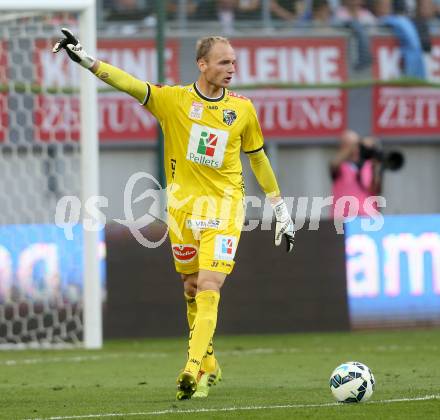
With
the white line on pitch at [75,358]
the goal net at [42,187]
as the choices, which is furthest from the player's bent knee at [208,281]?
the goal net at [42,187]

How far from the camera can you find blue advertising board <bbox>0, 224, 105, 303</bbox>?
13.5 metres

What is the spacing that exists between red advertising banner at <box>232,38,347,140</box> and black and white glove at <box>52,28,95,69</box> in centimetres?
1097

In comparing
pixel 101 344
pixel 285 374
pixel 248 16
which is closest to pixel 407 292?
pixel 101 344

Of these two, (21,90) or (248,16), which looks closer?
(21,90)

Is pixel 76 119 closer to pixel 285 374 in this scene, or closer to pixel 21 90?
pixel 21 90

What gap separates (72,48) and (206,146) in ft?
3.67

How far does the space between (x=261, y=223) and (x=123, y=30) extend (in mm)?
5459

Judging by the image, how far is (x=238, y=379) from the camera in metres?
9.77

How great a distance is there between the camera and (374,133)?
1977 centimetres

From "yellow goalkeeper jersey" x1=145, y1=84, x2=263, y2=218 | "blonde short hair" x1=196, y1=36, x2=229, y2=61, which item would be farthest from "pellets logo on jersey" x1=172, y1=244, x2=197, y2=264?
"blonde short hair" x1=196, y1=36, x2=229, y2=61

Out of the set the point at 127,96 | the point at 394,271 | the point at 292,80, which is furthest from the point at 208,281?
the point at 292,80

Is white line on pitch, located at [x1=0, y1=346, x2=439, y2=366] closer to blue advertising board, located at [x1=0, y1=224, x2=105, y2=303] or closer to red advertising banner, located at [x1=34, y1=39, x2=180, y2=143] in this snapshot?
blue advertising board, located at [x1=0, y1=224, x2=105, y2=303]

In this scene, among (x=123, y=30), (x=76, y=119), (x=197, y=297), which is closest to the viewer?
(x=197, y=297)

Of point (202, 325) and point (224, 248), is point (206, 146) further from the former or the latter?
point (202, 325)
